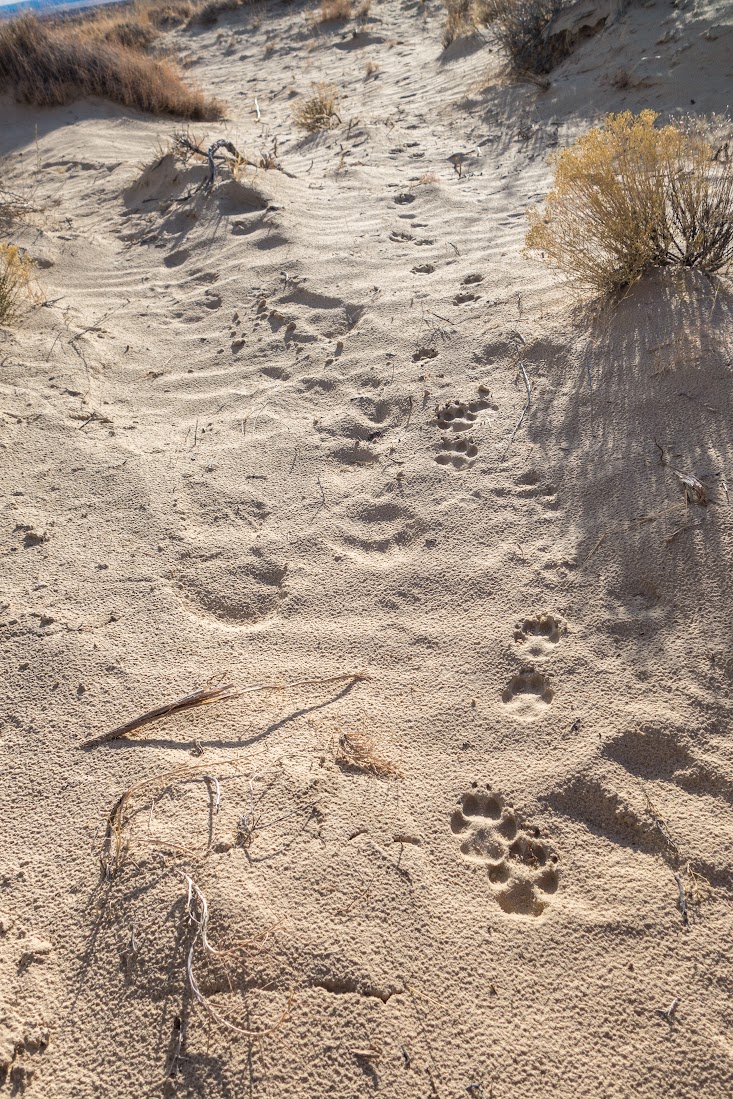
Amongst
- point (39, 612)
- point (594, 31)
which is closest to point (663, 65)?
point (594, 31)

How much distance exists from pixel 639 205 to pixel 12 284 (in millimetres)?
2892

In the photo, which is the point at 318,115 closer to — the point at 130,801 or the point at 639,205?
the point at 639,205

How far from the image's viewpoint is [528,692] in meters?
1.78

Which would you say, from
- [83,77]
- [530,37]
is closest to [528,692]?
[530,37]

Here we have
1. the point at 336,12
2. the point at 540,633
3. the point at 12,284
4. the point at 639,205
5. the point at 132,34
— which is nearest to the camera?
the point at 540,633

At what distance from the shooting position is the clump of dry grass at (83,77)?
6.66 meters

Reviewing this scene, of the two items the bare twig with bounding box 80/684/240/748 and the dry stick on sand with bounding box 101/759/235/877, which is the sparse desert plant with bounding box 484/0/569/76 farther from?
the dry stick on sand with bounding box 101/759/235/877

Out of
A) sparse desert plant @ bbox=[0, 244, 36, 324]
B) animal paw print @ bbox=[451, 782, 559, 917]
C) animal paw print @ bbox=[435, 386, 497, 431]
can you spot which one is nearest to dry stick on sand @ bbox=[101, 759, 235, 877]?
animal paw print @ bbox=[451, 782, 559, 917]

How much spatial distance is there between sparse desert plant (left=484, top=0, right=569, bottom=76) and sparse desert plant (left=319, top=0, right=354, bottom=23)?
3933mm

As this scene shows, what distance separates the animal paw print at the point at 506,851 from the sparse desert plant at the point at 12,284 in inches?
126

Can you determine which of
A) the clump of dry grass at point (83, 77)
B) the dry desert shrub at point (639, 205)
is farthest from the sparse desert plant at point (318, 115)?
the dry desert shrub at point (639, 205)

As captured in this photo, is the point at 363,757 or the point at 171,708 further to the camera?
the point at 171,708

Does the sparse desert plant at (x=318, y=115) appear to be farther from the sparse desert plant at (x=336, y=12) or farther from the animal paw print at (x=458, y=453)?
the animal paw print at (x=458, y=453)

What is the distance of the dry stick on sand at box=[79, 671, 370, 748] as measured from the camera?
1.75m
